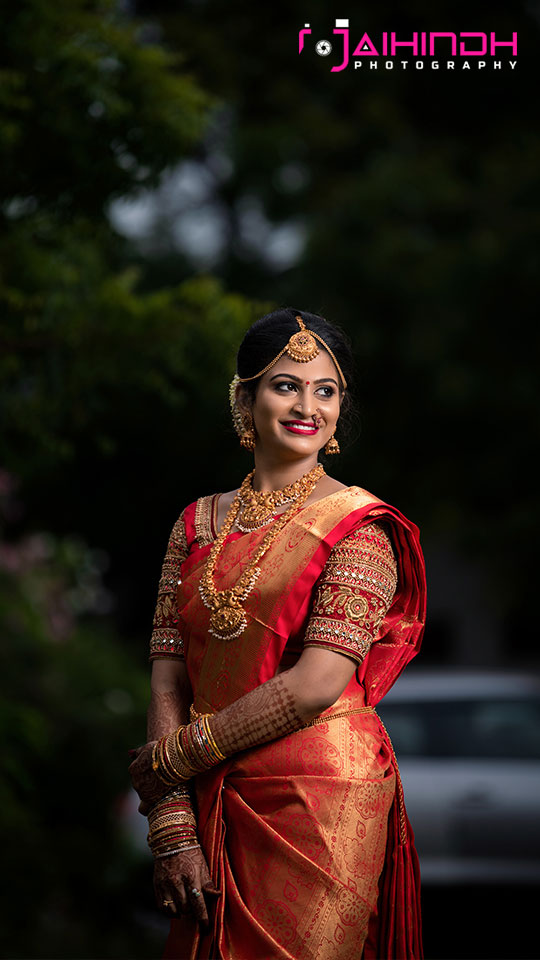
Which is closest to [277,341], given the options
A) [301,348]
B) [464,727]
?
[301,348]

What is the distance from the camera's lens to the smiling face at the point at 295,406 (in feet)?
8.53

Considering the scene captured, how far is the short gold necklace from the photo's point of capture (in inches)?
104

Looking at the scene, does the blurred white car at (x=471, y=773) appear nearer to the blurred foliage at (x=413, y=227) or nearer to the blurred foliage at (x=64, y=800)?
the blurred foliage at (x=64, y=800)

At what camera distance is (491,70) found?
13336 millimetres

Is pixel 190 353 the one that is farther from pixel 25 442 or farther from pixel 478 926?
pixel 478 926

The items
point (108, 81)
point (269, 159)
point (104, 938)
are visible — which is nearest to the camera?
point (108, 81)

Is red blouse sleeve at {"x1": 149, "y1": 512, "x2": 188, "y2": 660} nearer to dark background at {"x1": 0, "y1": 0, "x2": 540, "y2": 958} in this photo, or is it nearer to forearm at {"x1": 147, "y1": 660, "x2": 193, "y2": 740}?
forearm at {"x1": 147, "y1": 660, "x2": 193, "y2": 740}

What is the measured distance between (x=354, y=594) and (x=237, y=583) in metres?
0.26

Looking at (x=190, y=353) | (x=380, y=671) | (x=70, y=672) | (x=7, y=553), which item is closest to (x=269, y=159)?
(x=7, y=553)

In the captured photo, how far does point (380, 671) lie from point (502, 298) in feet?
30.0

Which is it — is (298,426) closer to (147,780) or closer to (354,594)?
(354,594)

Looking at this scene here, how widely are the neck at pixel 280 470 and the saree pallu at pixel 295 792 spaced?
127 millimetres

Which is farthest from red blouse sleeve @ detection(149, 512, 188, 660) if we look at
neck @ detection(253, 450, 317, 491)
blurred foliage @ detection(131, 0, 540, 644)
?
blurred foliage @ detection(131, 0, 540, 644)

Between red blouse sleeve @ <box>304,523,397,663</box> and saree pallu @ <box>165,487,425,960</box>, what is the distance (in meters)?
0.03
